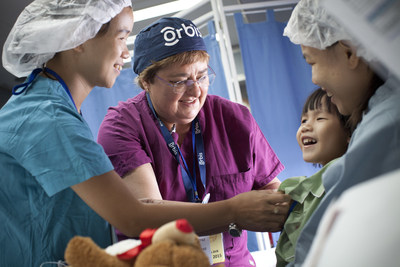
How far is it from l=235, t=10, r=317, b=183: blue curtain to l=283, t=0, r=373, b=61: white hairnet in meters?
2.44

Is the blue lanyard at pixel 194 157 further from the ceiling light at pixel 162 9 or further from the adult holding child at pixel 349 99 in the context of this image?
the ceiling light at pixel 162 9

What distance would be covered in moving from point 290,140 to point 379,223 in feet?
10.9

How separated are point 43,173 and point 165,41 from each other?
3.18 ft

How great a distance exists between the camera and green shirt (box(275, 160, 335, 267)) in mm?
1334

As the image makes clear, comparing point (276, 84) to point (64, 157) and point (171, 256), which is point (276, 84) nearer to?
point (64, 157)

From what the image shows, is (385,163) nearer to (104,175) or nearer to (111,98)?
(104,175)

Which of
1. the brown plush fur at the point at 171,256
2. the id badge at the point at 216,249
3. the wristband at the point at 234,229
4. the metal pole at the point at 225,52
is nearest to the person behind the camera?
the brown plush fur at the point at 171,256

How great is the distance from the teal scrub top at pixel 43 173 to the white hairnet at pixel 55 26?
0.50 feet

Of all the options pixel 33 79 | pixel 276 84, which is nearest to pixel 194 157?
pixel 33 79

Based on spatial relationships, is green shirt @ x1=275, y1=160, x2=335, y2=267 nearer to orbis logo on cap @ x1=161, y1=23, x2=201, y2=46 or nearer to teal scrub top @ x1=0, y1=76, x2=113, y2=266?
teal scrub top @ x1=0, y1=76, x2=113, y2=266

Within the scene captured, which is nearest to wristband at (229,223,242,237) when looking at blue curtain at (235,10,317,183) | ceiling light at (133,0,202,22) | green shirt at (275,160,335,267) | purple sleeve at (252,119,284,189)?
green shirt at (275,160,335,267)

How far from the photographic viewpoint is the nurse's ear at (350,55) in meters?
1.13

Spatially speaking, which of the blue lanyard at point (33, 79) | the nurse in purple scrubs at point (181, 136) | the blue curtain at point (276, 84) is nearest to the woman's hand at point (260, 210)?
the nurse in purple scrubs at point (181, 136)

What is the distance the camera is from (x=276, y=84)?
380 centimetres
